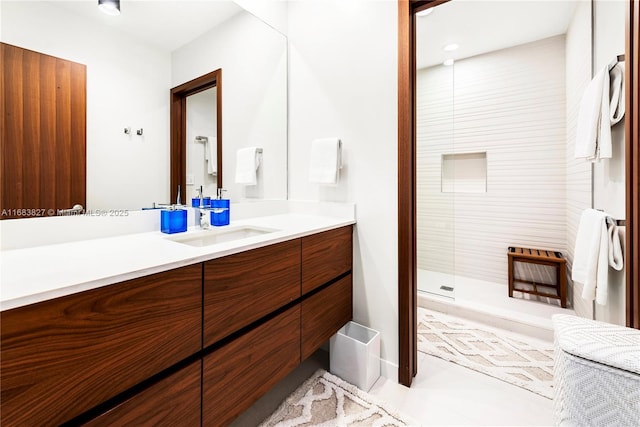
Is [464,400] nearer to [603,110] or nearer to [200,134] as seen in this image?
[603,110]

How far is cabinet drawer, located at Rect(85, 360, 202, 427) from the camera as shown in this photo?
27.9 inches

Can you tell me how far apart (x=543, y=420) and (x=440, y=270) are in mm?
1394

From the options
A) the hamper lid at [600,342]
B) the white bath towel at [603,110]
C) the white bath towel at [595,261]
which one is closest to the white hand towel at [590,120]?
the white bath towel at [603,110]

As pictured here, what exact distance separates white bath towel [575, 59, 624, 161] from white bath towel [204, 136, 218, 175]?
1883 millimetres

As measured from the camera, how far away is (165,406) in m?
0.80

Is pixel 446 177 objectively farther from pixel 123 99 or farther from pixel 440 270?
pixel 123 99

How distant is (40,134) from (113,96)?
0.30 m

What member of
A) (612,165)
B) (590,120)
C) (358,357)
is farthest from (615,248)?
(358,357)

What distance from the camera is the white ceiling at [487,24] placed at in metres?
2.12

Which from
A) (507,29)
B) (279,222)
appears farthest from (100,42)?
(507,29)

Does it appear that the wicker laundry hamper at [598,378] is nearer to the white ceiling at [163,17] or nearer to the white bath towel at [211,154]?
the white bath towel at [211,154]

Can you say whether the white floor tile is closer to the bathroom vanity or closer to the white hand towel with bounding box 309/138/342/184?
the bathroom vanity

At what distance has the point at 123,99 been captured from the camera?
1.19 metres

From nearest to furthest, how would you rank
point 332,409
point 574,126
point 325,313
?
1. point 332,409
2. point 325,313
3. point 574,126
